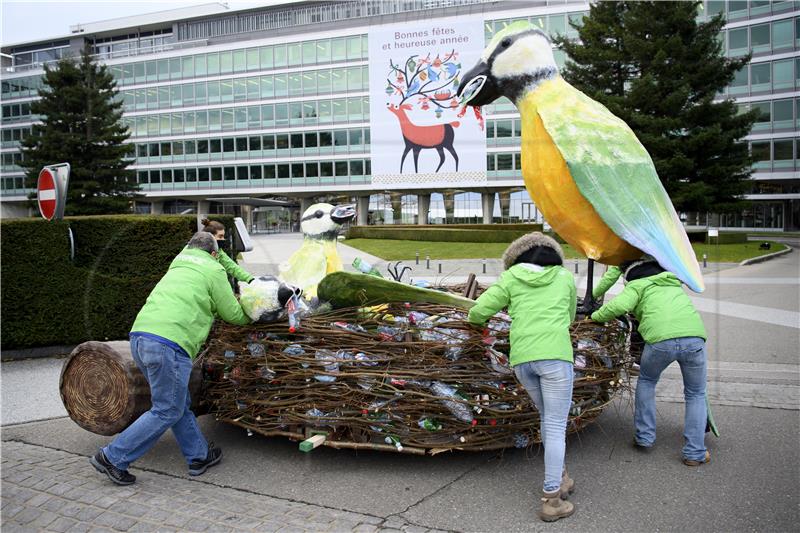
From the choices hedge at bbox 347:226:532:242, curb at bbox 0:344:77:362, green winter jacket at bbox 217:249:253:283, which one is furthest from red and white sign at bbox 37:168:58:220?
hedge at bbox 347:226:532:242

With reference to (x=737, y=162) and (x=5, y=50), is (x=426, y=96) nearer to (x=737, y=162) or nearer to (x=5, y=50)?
(x=737, y=162)

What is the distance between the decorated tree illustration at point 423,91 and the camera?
3344 centimetres

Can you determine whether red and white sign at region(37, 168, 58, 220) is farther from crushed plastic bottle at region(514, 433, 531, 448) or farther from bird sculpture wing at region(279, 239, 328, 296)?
crushed plastic bottle at region(514, 433, 531, 448)

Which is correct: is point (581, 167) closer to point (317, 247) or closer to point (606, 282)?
point (606, 282)

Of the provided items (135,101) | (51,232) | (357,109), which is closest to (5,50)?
(135,101)

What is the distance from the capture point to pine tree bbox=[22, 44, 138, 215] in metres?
35.0

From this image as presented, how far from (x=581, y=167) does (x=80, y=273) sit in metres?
6.94

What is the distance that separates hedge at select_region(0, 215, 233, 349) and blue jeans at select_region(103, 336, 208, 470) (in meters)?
4.89

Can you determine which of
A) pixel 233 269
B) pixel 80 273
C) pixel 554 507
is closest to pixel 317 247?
pixel 233 269

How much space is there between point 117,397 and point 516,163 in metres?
38.8

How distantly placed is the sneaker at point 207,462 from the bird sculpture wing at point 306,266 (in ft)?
5.04

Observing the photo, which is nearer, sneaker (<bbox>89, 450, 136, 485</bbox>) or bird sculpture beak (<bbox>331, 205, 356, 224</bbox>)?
sneaker (<bbox>89, 450, 136, 485</bbox>)

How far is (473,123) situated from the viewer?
128 ft

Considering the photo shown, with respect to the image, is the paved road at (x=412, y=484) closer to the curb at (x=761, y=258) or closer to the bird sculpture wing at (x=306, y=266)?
the bird sculpture wing at (x=306, y=266)
